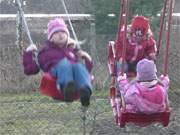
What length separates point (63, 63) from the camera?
506cm

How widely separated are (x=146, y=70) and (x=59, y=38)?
102 cm

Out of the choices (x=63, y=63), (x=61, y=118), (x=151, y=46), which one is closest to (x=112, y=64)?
(x=151, y=46)

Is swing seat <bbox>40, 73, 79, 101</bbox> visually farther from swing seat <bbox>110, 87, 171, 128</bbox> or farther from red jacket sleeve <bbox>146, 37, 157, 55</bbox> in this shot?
red jacket sleeve <bbox>146, 37, 157, 55</bbox>

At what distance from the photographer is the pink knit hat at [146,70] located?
5.62 meters

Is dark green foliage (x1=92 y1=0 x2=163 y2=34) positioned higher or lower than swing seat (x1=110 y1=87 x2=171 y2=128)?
higher

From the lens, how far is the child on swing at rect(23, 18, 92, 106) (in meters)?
5.00

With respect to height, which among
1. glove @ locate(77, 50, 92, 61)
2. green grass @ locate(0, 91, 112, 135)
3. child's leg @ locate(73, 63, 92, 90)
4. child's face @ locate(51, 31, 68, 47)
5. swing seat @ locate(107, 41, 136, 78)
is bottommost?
green grass @ locate(0, 91, 112, 135)

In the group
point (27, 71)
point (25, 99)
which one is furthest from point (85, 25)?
point (27, 71)

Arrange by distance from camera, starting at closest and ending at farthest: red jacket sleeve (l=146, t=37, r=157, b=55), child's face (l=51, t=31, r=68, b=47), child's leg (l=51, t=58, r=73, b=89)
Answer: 1. child's leg (l=51, t=58, r=73, b=89)
2. child's face (l=51, t=31, r=68, b=47)
3. red jacket sleeve (l=146, t=37, r=157, b=55)

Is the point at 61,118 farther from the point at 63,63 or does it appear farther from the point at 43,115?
the point at 63,63

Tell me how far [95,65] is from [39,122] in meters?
2.40

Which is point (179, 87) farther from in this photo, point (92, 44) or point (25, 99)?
point (25, 99)

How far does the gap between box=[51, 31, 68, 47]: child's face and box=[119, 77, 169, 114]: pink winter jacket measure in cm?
95

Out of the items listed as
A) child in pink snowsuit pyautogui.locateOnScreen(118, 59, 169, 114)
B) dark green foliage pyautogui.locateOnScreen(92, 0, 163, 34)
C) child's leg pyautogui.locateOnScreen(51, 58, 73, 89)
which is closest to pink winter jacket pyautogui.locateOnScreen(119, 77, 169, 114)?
child in pink snowsuit pyautogui.locateOnScreen(118, 59, 169, 114)
